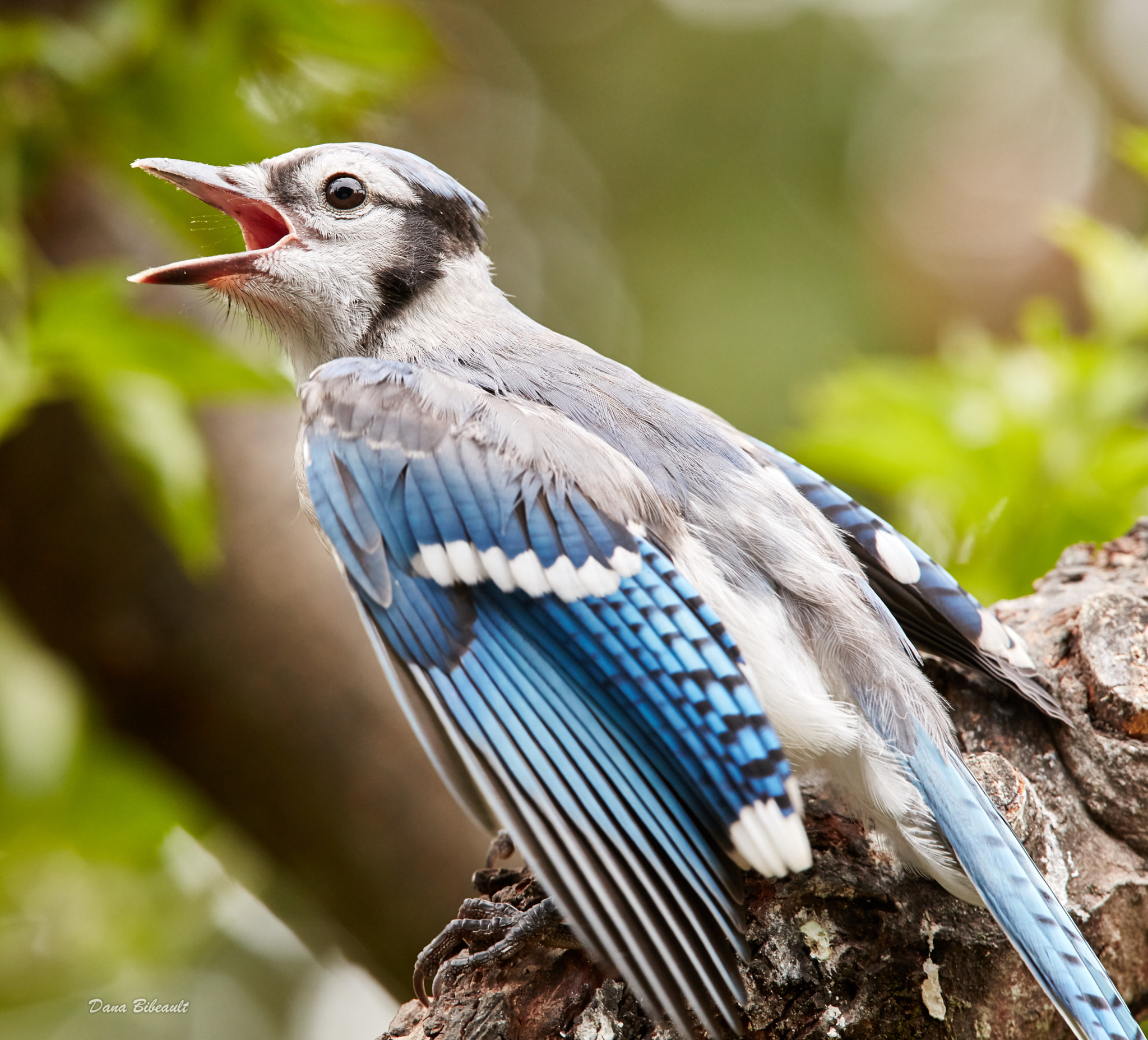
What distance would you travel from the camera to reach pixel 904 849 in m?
1.21

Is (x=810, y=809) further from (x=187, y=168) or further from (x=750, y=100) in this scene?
(x=750, y=100)

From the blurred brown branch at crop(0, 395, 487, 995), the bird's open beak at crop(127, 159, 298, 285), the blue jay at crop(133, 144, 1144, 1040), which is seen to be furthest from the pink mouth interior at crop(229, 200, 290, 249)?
the blurred brown branch at crop(0, 395, 487, 995)

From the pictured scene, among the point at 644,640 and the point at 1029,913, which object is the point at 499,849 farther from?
the point at 1029,913

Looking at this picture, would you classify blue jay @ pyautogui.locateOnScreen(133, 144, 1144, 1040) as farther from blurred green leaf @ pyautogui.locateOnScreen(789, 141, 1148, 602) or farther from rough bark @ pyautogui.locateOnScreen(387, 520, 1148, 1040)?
blurred green leaf @ pyautogui.locateOnScreen(789, 141, 1148, 602)

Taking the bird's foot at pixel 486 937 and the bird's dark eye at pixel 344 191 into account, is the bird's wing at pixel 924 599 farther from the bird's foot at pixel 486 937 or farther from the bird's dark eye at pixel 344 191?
the bird's dark eye at pixel 344 191

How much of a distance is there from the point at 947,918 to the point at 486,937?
1.68 feet

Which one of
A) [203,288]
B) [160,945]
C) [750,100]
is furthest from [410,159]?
[750,100]

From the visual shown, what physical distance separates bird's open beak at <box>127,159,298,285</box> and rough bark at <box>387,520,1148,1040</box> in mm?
968

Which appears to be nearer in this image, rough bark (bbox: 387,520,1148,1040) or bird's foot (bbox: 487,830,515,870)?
rough bark (bbox: 387,520,1148,1040)

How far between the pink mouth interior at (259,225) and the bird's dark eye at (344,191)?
0.30 feet

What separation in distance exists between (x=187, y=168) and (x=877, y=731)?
4.23 ft

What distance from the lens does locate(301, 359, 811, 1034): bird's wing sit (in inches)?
42.5
